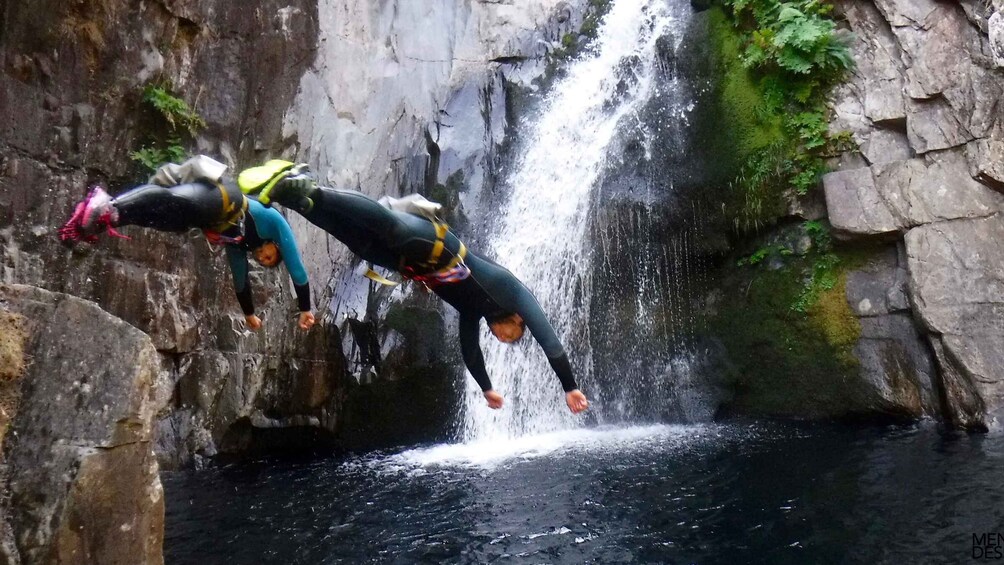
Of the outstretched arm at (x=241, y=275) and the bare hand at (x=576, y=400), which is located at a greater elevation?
the outstretched arm at (x=241, y=275)

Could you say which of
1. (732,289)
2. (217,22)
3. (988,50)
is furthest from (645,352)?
(217,22)

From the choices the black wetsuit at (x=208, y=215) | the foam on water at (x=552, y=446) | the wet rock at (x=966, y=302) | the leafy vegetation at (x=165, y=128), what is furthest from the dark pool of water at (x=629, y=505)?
the leafy vegetation at (x=165, y=128)

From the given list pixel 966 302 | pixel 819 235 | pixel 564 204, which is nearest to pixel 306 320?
pixel 564 204

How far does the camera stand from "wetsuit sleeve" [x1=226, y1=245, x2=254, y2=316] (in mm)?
4031

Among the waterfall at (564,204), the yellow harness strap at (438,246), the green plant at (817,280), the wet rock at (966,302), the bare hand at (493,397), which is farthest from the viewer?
the waterfall at (564,204)

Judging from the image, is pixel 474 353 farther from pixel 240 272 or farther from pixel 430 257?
pixel 240 272

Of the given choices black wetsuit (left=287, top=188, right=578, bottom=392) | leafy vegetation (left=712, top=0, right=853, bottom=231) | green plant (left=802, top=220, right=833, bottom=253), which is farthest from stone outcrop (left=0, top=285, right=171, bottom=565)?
green plant (left=802, top=220, right=833, bottom=253)

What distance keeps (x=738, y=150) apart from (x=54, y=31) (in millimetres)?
8408

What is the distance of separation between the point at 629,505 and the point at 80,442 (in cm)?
398

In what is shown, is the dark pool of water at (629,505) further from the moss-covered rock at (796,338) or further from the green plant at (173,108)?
the green plant at (173,108)

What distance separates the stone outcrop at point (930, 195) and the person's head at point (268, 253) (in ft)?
24.0

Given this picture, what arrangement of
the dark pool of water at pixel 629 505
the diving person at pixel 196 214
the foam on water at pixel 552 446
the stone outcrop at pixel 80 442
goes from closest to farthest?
the stone outcrop at pixel 80 442 → the diving person at pixel 196 214 → the dark pool of water at pixel 629 505 → the foam on water at pixel 552 446

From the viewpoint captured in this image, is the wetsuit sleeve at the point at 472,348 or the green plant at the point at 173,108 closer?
the wetsuit sleeve at the point at 472,348

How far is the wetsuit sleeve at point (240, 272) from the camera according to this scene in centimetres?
403
